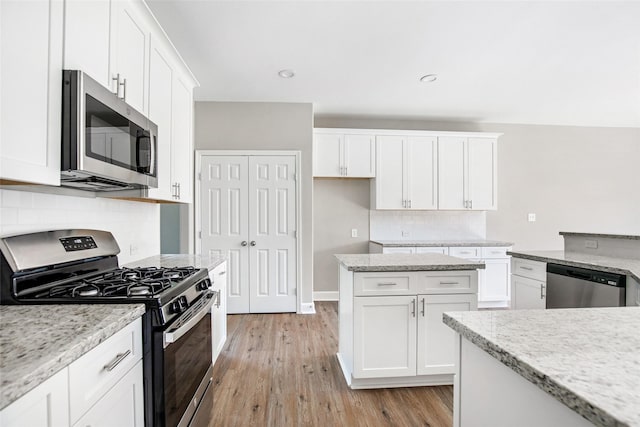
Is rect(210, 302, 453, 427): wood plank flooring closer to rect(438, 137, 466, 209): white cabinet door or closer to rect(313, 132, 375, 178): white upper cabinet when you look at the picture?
rect(313, 132, 375, 178): white upper cabinet

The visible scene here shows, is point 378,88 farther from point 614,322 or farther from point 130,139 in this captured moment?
point 614,322

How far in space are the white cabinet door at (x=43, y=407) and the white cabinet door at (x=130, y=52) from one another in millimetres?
1305

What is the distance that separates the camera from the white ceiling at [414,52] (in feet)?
7.48

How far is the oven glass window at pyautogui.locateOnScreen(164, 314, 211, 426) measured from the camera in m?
1.28

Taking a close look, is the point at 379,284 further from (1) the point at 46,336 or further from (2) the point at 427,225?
(2) the point at 427,225

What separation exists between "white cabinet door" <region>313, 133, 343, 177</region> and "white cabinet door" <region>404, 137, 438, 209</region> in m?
0.91

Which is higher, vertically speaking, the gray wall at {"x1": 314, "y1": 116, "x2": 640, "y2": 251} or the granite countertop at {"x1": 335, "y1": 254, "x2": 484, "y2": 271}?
the gray wall at {"x1": 314, "y1": 116, "x2": 640, "y2": 251}

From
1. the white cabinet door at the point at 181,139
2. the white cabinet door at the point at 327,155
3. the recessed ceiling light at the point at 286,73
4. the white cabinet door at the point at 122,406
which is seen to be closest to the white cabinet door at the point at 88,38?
the white cabinet door at the point at 181,139

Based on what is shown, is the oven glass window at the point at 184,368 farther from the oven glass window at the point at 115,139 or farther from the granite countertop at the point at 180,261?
the oven glass window at the point at 115,139

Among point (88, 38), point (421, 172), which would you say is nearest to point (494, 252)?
point (421, 172)

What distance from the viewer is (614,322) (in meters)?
0.94

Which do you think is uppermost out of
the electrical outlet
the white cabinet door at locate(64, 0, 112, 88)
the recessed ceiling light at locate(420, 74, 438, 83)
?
the recessed ceiling light at locate(420, 74, 438, 83)

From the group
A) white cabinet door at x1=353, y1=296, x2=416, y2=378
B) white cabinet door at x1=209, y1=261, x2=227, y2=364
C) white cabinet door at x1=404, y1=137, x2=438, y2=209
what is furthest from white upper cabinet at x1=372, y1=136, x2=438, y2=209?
white cabinet door at x1=209, y1=261, x2=227, y2=364

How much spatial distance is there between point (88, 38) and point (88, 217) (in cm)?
96
